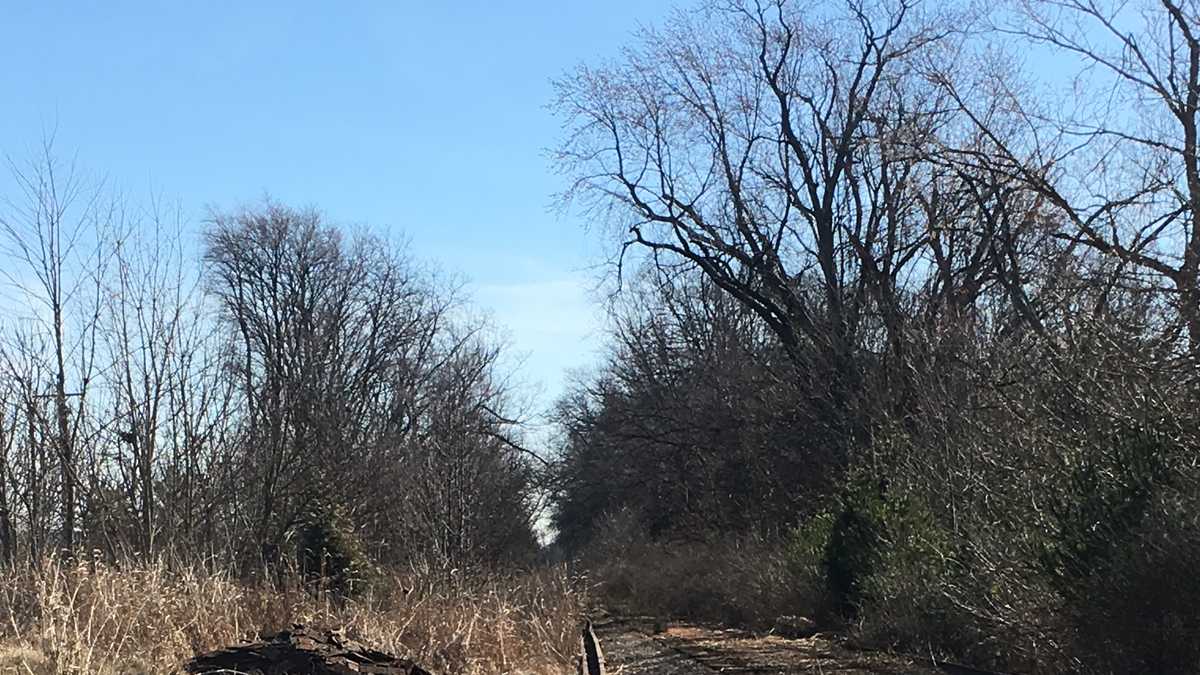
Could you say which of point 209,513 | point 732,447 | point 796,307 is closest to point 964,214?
point 796,307

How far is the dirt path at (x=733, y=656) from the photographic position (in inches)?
577

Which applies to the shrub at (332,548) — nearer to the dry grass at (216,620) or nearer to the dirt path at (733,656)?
the dry grass at (216,620)

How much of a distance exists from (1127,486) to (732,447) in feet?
69.2

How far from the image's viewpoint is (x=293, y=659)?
902 centimetres

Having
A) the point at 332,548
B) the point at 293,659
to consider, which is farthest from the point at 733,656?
the point at 293,659

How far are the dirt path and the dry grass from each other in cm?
189

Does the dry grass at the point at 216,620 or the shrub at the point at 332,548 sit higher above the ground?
the shrub at the point at 332,548

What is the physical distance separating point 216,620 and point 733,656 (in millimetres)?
8839

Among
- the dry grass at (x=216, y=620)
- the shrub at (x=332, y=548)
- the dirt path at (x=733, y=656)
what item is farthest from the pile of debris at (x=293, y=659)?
the shrub at (x=332, y=548)

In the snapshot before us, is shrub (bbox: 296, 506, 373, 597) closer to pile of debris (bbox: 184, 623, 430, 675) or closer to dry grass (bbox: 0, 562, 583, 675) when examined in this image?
dry grass (bbox: 0, 562, 583, 675)

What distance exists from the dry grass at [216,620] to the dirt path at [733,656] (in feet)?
6.20

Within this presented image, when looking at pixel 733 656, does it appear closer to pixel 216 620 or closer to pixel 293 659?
pixel 216 620

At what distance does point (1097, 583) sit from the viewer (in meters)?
10.4

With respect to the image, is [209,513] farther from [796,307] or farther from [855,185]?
[855,185]
